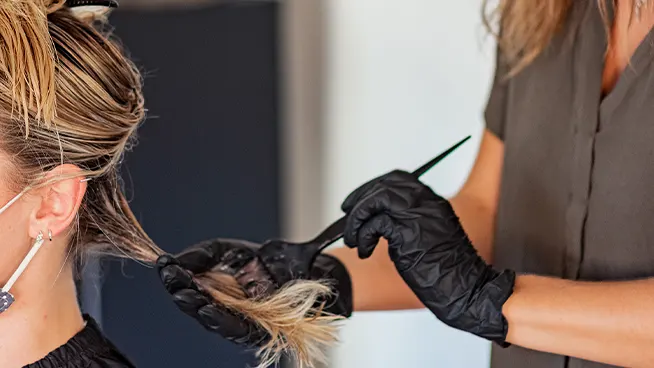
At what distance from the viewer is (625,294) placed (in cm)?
99

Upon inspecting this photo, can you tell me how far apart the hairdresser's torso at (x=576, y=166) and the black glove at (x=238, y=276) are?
300 millimetres

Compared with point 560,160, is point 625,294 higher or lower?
lower

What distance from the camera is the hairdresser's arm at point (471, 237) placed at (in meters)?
1.30

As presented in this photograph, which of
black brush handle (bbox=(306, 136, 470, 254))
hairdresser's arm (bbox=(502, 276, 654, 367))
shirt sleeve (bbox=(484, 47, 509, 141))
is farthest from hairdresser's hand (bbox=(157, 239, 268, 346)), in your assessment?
shirt sleeve (bbox=(484, 47, 509, 141))

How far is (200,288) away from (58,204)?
0.73ft

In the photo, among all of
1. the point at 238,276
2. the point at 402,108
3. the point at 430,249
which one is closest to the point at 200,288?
the point at 238,276

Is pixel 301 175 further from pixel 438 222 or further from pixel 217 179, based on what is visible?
pixel 438 222

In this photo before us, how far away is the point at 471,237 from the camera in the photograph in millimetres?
1346

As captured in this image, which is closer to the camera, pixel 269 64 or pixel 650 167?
pixel 650 167

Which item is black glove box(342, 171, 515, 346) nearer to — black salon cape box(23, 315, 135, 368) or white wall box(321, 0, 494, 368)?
black salon cape box(23, 315, 135, 368)

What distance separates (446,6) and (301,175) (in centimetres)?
55

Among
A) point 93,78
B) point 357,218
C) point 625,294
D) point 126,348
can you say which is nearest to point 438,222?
point 357,218

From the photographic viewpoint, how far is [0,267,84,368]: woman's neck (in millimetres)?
1067

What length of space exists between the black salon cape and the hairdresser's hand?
6.9 inches
